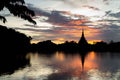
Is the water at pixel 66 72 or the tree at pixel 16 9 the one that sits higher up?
the tree at pixel 16 9

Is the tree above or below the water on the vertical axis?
above

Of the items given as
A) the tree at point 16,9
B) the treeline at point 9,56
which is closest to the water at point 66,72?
the treeline at point 9,56

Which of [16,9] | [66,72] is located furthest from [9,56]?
[16,9]

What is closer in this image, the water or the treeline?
the treeline

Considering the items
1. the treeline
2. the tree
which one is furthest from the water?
the tree

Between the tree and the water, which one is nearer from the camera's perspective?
the tree

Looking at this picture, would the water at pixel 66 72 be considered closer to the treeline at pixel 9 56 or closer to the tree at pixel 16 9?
the treeline at pixel 9 56

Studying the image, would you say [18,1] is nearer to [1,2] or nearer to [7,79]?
[1,2]

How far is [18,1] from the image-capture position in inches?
466

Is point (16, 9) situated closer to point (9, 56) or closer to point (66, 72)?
point (66, 72)

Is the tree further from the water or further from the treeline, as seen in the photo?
the water

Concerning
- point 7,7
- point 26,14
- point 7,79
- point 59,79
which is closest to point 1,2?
point 7,7

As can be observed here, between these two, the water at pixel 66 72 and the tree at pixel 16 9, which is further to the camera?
the water at pixel 66 72

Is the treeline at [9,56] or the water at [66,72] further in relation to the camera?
the water at [66,72]
